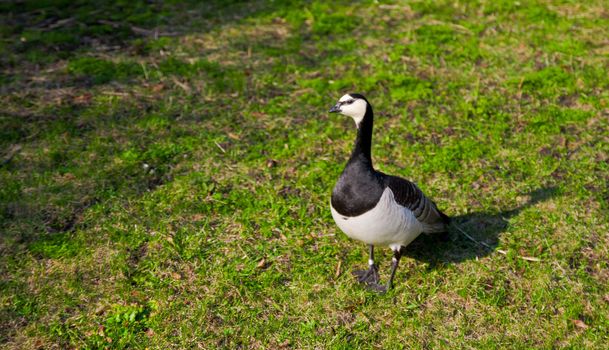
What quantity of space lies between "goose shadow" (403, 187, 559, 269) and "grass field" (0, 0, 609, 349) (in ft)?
0.08

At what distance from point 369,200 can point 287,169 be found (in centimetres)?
217

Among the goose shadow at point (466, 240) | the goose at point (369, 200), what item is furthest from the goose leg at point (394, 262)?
the goose shadow at point (466, 240)

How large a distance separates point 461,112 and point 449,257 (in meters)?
2.82

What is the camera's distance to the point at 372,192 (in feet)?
15.4

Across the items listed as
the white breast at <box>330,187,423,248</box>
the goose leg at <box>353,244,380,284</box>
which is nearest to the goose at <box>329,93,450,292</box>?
the white breast at <box>330,187,423,248</box>

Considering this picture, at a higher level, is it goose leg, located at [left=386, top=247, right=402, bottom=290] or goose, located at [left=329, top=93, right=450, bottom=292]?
goose, located at [left=329, top=93, right=450, bottom=292]

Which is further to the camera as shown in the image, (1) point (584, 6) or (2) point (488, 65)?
(1) point (584, 6)

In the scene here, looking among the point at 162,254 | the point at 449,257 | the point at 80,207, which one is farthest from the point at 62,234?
the point at 449,257

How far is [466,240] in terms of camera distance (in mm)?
5742

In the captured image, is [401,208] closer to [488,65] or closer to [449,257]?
[449,257]

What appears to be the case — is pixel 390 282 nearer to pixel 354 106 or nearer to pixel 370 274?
pixel 370 274

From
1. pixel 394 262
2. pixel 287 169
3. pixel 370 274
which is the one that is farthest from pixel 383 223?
pixel 287 169

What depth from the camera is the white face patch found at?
4.76 meters

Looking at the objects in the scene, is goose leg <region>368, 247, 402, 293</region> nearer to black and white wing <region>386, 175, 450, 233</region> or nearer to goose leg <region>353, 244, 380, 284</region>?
goose leg <region>353, 244, 380, 284</region>
